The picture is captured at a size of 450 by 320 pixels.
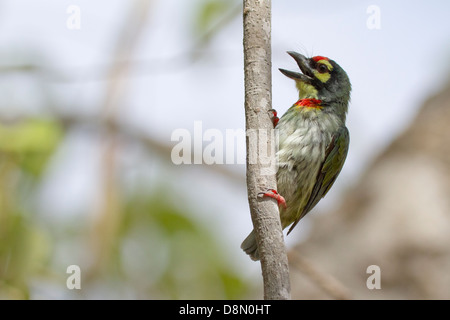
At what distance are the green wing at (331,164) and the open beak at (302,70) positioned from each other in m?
0.46

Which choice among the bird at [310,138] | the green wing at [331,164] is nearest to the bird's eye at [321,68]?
the bird at [310,138]

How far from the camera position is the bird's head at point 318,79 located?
16.1ft

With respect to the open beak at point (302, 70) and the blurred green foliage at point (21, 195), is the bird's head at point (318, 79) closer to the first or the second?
the open beak at point (302, 70)

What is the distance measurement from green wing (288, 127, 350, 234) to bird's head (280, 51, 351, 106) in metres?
0.30

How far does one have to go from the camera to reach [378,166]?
828 centimetres

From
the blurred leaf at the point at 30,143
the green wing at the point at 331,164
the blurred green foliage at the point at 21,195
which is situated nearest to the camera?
the blurred green foliage at the point at 21,195

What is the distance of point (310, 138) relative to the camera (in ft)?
15.1

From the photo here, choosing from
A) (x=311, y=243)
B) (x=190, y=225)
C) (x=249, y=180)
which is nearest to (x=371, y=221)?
(x=311, y=243)

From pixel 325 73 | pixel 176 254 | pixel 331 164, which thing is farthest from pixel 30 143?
pixel 325 73

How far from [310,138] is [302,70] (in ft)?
2.05

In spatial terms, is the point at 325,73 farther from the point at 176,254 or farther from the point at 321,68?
the point at 176,254

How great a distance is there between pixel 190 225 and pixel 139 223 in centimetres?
39

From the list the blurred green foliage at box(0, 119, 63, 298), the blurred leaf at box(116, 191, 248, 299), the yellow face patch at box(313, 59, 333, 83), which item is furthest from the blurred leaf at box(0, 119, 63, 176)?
the yellow face patch at box(313, 59, 333, 83)
